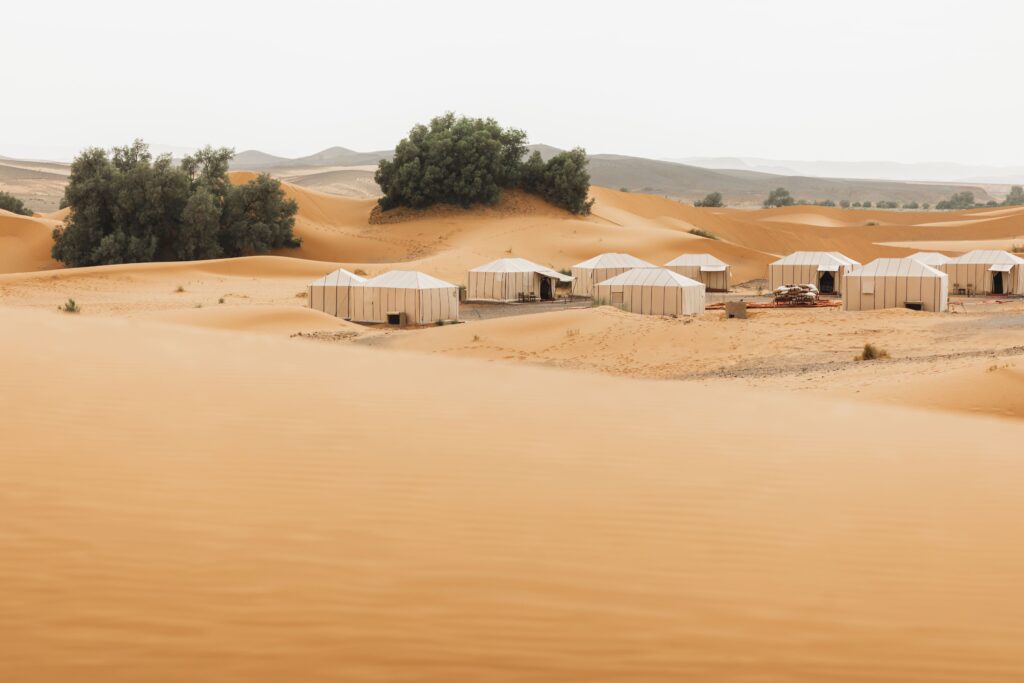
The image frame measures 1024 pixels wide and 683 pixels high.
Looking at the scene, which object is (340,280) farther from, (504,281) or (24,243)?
(24,243)

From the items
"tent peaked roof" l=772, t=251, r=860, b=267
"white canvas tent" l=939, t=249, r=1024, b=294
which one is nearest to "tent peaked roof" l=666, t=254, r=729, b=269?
"tent peaked roof" l=772, t=251, r=860, b=267

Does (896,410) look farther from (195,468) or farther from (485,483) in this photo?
(195,468)

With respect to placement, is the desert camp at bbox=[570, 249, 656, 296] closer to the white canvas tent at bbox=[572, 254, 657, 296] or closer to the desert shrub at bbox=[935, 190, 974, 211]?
the white canvas tent at bbox=[572, 254, 657, 296]

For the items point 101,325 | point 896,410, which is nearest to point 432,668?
point 896,410

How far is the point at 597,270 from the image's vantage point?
50188 mm

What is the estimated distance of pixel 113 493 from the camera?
7.40m

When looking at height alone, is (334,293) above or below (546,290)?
above

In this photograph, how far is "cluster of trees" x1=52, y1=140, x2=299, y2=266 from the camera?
56.6 m

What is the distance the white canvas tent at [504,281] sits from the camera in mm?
47125

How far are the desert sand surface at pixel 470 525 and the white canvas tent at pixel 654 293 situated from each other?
24.7 m

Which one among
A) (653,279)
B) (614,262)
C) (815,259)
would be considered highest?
(815,259)

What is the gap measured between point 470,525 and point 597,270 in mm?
43562

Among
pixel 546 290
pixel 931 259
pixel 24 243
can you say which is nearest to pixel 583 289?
pixel 546 290

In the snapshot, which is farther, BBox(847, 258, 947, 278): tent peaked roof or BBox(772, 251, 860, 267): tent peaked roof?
BBox(772, 251, 860, 267): tent peaked roof
